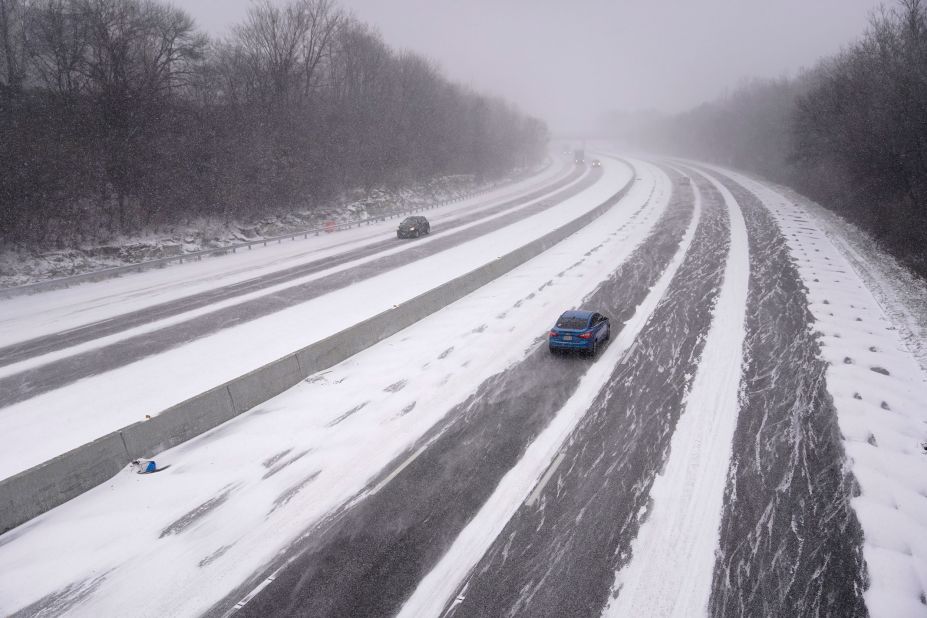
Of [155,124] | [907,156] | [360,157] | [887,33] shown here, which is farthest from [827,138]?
[155,124]

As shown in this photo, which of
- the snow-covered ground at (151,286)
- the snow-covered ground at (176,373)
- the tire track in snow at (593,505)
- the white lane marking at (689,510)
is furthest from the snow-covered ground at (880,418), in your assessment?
the snow-covered ground at (151,286)

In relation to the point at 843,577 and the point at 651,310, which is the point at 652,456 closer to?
the point at 843,577

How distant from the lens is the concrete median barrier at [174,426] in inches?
341

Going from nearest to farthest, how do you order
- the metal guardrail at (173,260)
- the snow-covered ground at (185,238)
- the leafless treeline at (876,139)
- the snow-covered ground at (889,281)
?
1. the snow-covered ground at (889,281)
2. the metal guardrail at (173,260)
3. the snow-covered ground at (185,238)
4. the leafless treeline at (876,139)

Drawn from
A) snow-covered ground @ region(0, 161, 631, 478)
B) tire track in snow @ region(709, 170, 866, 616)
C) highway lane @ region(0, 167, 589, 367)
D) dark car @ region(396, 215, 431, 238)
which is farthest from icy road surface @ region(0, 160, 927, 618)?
dark car @ region(396, 215, 431, 238)

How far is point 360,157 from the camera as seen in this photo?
4809cm

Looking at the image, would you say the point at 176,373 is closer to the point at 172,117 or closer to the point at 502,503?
the point at 502,503

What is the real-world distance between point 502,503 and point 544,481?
3.43ft

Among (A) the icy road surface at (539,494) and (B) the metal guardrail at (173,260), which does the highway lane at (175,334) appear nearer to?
(A) the icy road surface at (539,494)

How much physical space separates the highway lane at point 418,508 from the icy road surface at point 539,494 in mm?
41

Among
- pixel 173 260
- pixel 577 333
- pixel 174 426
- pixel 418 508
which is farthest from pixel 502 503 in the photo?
pixel 173 260

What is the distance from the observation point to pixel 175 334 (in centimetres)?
1781

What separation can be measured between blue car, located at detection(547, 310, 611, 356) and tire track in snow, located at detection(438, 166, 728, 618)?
1.05 metres

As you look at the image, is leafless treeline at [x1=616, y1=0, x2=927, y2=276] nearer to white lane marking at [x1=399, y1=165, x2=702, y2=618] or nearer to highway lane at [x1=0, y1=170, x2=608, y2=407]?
white lane marking at [x1=399, y1=165, x2=702, y2=618]
